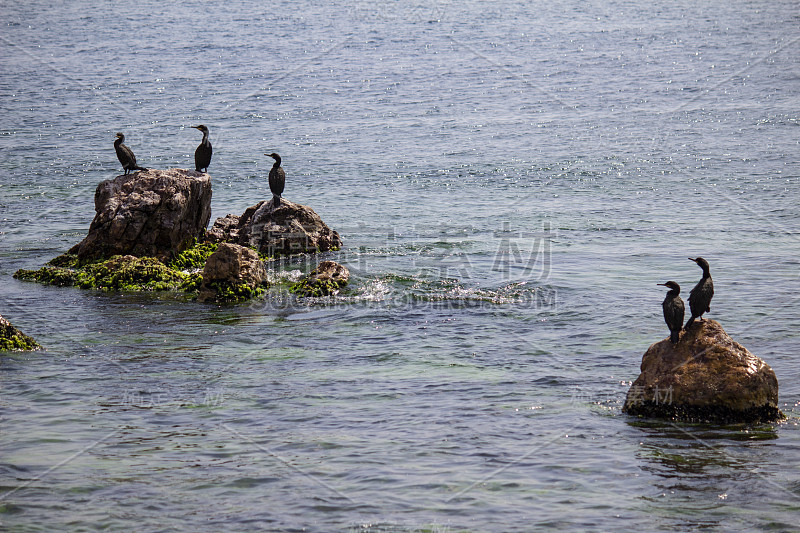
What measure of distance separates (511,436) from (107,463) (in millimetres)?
4479

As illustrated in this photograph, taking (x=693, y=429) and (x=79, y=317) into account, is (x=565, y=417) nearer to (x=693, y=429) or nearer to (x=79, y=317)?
(x=693, y=429)

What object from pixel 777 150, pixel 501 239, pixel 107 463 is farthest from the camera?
pixel 777 150

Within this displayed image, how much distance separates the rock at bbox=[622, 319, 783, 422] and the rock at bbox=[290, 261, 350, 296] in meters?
7.01

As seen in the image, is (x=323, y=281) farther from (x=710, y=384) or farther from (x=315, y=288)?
(x=710, y=384)

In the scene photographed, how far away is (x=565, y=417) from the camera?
9797mm

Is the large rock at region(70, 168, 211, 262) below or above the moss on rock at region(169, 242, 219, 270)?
above

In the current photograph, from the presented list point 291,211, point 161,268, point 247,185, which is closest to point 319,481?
point 161,268

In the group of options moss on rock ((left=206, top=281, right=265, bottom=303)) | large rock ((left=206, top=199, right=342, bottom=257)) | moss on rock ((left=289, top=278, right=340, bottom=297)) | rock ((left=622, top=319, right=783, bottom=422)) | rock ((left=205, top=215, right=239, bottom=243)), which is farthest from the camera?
A: rock ((left=205, top=215, right=239, bottom=243))

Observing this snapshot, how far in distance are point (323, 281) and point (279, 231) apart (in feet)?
8.44

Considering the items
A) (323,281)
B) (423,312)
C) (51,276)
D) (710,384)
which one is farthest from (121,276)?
(710,384)

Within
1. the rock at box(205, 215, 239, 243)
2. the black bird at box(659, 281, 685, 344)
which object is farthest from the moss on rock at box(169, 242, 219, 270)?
the black bird at box(659, 281, 685, 344)

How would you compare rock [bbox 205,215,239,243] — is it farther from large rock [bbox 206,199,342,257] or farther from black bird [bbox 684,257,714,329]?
black bird [bbox 684,257,714,329]

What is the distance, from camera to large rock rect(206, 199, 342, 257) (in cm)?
1730

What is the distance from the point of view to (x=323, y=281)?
49.8 ft
